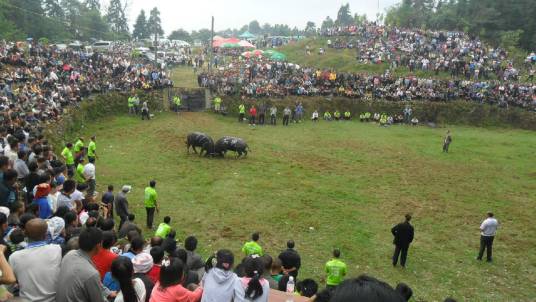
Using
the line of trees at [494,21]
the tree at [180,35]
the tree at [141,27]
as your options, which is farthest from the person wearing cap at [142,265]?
the tree at [180,35]

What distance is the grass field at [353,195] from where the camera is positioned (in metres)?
12.3

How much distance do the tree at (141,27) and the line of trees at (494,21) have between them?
5420 centimetres

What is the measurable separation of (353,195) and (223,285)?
1264 centimetres

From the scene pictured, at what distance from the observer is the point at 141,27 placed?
298 feet

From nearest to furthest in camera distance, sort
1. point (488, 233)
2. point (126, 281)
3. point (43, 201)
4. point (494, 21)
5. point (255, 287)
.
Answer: point (126, 281) → point (255, 287) → point (43, 201) → point (488, 233) → point (494, 21)

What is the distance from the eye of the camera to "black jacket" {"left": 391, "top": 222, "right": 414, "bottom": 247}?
11719 mm

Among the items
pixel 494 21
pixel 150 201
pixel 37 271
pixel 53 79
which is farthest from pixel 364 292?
pixel 494 21

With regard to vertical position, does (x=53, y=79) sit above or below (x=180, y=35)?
below

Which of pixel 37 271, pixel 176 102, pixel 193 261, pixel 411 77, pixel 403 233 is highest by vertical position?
pixel 411 77

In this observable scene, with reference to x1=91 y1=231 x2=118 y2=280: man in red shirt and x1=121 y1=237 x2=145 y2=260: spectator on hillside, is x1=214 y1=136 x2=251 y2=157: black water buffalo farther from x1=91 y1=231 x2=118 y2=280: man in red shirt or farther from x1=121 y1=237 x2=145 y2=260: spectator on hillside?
x1=91 y1=231 x2=118 y2=280: man in red shirt

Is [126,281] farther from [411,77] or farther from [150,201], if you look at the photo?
[411,77]

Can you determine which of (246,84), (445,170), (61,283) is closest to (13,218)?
(61,283)

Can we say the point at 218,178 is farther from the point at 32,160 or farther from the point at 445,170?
the point at 445,170

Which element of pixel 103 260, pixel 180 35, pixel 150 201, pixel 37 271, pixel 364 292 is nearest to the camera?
pixel 364 292
